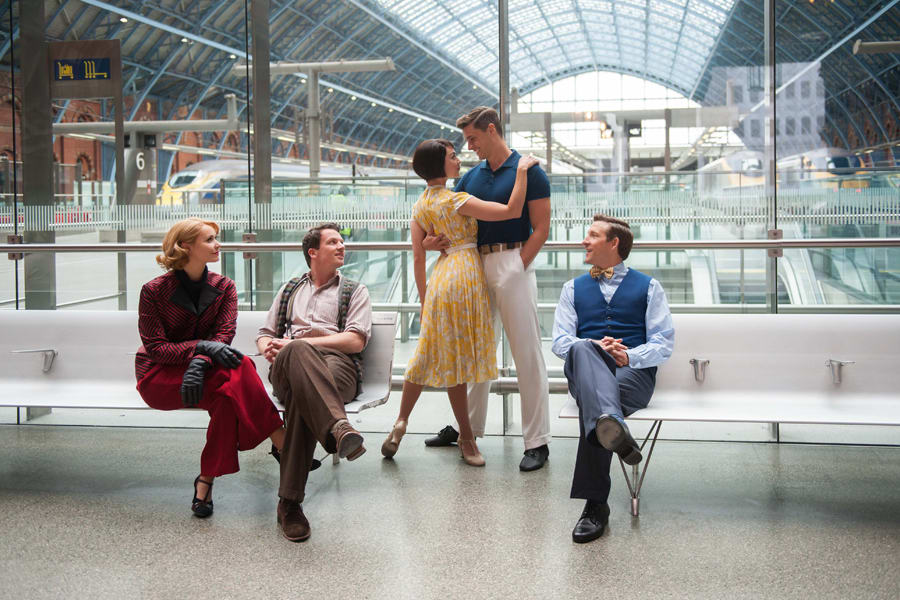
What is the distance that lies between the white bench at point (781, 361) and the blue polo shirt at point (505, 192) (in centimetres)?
81

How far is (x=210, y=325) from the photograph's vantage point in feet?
12.3

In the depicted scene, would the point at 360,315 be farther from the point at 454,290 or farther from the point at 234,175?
the point at 234,175

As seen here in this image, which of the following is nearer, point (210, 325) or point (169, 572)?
point (169, 572)

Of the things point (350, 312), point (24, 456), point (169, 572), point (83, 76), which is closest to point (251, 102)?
point (83, 76)

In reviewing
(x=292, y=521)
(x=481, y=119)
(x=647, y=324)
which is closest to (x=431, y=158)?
(x=481, y=119)

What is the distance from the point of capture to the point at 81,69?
5.23m

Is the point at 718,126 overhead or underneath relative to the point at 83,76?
underneath

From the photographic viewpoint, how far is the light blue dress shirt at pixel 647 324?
11.6 feet

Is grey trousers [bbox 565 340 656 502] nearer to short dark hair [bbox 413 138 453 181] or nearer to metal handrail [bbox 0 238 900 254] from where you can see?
short dark hair [bbox 413 138 453 181]

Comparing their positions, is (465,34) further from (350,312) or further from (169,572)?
(169,572)

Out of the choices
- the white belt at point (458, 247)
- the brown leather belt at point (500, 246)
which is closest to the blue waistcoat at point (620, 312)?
the brown leather belt at point (500, 246)

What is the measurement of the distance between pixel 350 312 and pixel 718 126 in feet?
7.43

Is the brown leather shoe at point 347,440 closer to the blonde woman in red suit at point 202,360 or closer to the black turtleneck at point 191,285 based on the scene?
the blonde woman in red suit at point 202,360

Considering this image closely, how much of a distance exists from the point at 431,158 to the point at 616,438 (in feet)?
5.26
